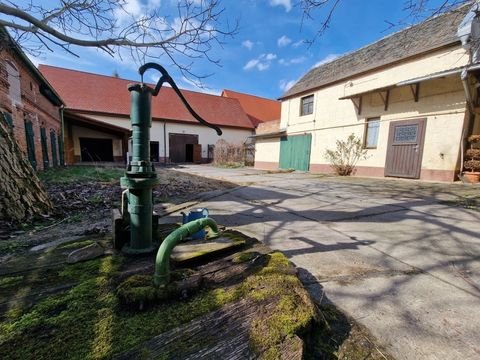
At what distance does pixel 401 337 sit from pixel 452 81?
8547mm

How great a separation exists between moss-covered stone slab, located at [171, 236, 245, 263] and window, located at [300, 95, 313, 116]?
11.8m

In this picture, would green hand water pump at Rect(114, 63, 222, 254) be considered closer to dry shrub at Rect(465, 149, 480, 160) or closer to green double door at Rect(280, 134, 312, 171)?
dry shrub at Rect(465, 149, 480, 160)

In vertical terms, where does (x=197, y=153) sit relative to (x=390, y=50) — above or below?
below

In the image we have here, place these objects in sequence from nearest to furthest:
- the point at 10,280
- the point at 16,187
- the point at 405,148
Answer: the point at 10,280, the point at 16,187, the point at 405,148

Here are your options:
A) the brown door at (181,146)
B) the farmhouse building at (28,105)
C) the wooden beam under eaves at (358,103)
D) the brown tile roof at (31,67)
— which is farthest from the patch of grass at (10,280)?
the brown door at (181,146)

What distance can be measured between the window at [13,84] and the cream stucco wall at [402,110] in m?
11.2

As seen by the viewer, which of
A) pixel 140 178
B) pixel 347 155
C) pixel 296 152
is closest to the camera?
pixel 140 178

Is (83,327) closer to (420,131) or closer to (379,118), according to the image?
(420,131)

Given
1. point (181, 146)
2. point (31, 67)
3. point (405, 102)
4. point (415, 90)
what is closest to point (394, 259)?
point (415, 90)

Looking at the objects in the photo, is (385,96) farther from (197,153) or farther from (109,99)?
(109,99)

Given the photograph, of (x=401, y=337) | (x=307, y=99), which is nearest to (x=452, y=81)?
(x=307, y=99)

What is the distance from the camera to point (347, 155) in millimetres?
9719

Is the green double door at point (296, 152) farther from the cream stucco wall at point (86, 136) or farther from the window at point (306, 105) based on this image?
the cream stucco wall at point (86, 136)

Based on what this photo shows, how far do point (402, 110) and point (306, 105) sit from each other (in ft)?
16.3
